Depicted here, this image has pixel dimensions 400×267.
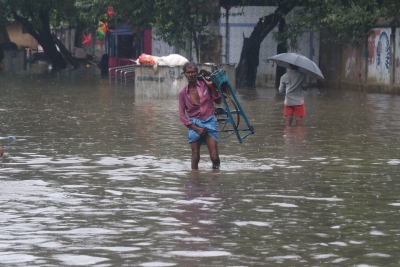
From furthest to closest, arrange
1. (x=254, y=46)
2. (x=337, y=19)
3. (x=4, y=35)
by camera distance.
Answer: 1. (x=4, y=35)
2. (x=254, y=46)
3. (x=337, y=19)

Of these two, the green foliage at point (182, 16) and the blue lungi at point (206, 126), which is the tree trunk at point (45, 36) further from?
the blue lungi at point (206, 126)

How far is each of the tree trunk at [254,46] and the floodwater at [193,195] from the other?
1253cm

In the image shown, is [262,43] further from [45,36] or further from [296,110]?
[45,36]

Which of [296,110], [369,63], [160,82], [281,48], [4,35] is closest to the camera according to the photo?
[296,110]

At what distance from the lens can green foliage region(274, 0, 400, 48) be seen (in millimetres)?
25297

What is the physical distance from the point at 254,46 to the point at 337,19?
16.6 feet

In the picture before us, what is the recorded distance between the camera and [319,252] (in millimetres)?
6227

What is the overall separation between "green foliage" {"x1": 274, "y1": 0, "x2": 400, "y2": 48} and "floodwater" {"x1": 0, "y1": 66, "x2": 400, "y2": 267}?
8.74 metres

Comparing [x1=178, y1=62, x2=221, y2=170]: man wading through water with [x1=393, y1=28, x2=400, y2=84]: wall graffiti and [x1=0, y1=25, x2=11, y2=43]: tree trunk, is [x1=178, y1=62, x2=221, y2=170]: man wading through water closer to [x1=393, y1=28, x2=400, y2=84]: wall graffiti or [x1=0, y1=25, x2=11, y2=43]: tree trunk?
[x1=393, y1=28, x2=400, y2=84]: wall graffiti

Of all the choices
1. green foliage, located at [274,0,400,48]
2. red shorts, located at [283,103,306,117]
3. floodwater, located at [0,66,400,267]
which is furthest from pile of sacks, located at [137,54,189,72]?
red shorts, located at [283,103,306,117]

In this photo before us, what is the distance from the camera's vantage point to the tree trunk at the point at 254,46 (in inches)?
1147

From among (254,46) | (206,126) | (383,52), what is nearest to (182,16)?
(254,46)

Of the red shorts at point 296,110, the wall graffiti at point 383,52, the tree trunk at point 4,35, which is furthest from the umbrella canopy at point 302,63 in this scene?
the tree trunk at point 4,35

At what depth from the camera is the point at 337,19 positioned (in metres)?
25.2
